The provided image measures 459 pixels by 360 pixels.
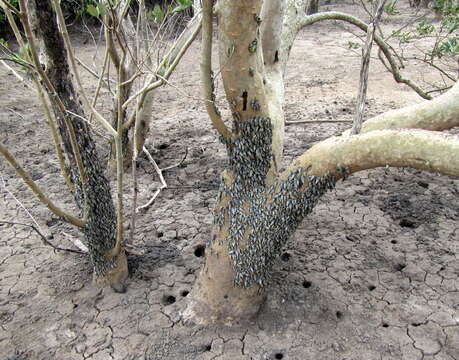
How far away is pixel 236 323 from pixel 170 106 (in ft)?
11.8

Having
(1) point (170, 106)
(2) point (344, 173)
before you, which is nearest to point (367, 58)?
(2) point (344, 173)

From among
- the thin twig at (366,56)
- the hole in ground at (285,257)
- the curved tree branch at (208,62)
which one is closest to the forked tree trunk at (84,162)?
the curved tree branch at (208,62)

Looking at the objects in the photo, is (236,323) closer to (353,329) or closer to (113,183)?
(353,329)

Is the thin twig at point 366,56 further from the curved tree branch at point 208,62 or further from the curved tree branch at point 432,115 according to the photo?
the curved tree branch at point 208,62

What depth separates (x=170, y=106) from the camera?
17.0ft

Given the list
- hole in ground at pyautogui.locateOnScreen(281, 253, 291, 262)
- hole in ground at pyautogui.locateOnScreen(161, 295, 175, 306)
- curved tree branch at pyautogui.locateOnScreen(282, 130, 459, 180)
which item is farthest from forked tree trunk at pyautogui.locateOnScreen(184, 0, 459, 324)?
hole in ground at pyautogui.locateOnScreen(281, 253, 291, 262)

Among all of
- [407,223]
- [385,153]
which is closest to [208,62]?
[385,153]

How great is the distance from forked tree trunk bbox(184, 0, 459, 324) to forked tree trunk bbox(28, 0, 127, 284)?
0.52 metres

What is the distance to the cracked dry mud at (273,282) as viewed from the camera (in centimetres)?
200

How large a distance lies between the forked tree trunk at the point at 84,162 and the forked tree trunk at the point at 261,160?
52 centimetres

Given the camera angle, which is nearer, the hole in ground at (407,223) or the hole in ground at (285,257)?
the hole in ground at (285,257)

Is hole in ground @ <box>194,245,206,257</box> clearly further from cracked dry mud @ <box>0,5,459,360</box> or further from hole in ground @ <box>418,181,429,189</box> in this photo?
hole in ground @ <box>418,181,429,189</box>

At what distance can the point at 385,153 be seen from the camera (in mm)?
1482

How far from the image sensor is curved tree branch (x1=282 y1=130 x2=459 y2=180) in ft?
4.40
